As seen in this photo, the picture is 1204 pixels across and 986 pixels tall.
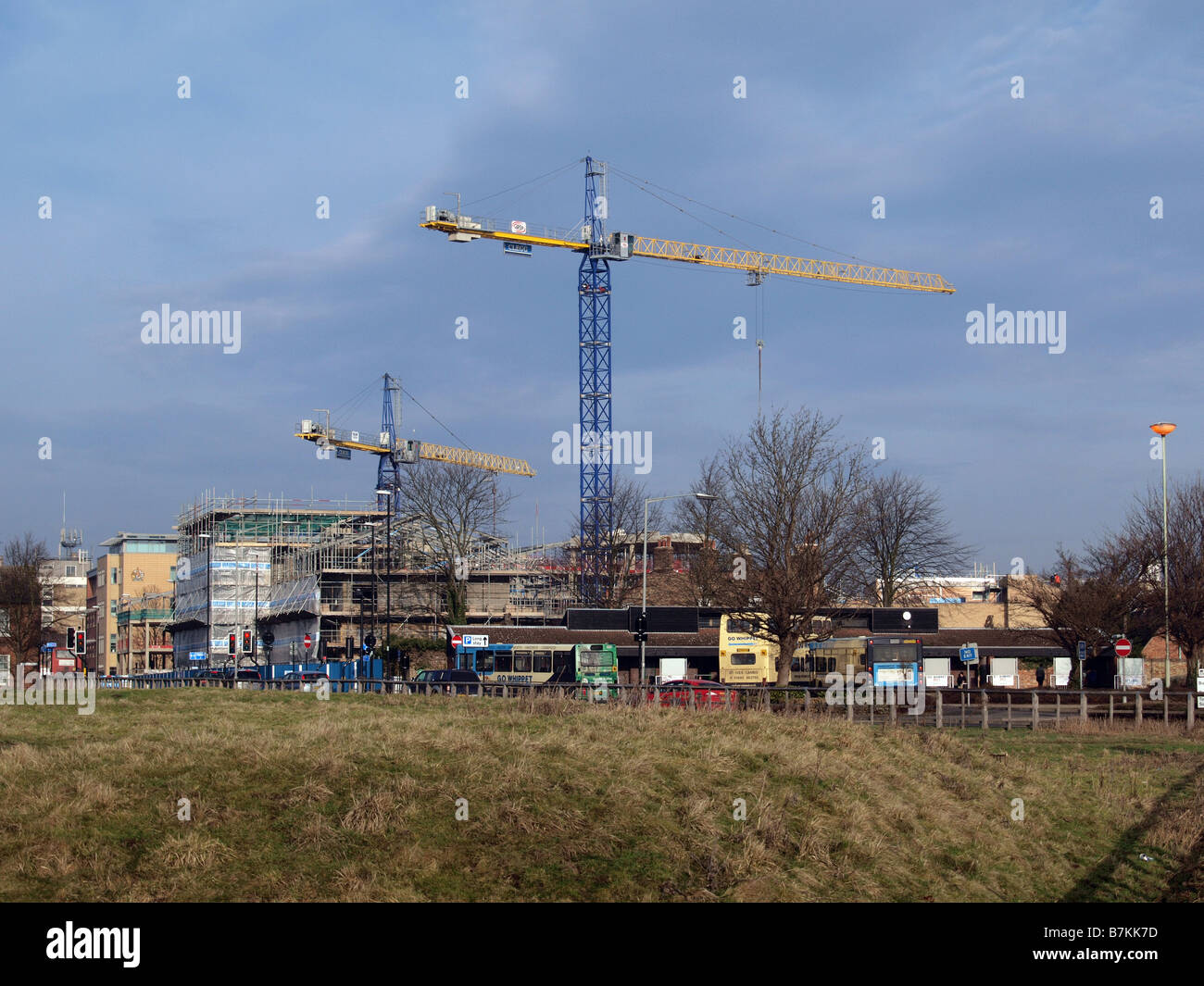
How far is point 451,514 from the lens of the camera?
274ft

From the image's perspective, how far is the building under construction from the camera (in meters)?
89.0

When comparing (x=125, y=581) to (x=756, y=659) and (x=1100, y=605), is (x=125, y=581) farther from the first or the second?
(x=1100, y=605)

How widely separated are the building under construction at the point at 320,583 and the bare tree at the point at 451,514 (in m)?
0.80

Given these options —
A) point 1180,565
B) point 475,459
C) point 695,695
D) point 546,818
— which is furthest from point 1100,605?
point 475,459

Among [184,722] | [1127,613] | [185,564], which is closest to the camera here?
[184,722]

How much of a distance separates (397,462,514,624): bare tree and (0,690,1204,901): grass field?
198 feet

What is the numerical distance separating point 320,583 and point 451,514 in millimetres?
19602

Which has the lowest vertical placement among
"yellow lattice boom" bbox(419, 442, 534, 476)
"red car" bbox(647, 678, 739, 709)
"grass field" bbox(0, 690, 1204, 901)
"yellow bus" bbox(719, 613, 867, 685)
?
"yellow bus" bbox(719, 613, 867, 685)

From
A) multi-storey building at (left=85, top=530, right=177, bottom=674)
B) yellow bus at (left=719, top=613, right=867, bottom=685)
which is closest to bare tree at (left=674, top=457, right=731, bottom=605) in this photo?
yellow bus at (left=719, top=613, right=867, bottom=685)

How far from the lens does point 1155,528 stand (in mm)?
65938

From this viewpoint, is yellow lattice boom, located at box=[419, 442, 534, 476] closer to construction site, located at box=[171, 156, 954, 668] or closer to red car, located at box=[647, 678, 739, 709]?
construction site, located at box=[171, 156, 954, 668]
